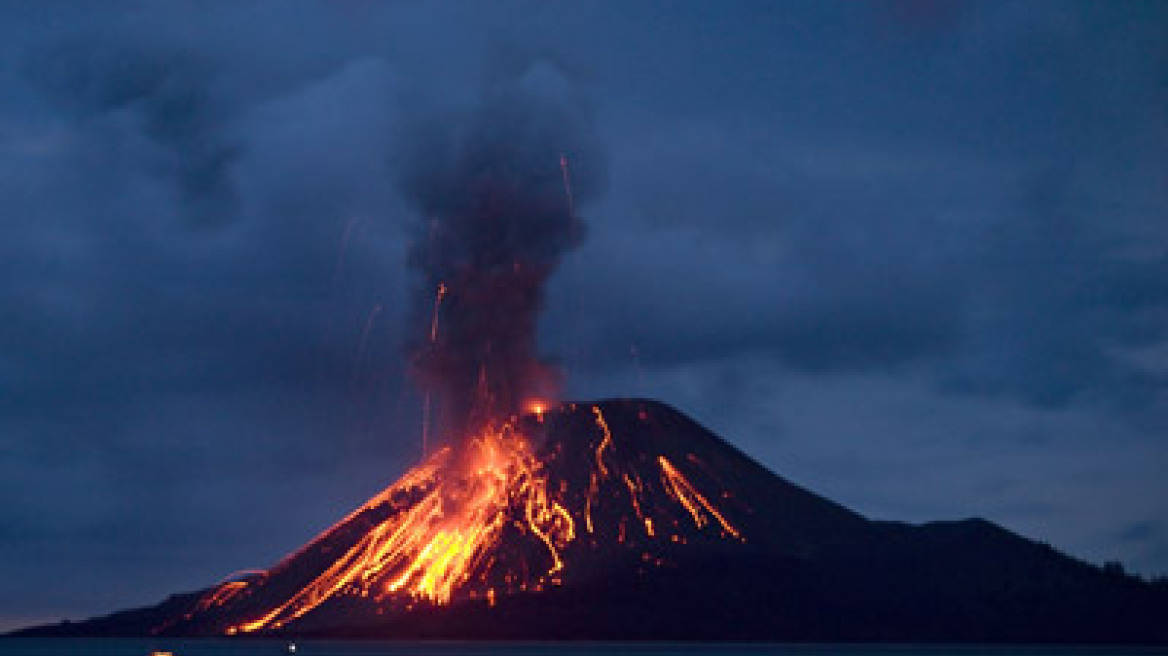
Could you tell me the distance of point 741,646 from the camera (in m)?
195

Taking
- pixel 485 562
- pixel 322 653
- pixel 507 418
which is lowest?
pixel 322 653

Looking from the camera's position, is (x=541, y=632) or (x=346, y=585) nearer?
(x=541, y=632)

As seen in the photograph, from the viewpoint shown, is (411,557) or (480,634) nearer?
(480,634)

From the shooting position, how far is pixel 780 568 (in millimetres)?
197500

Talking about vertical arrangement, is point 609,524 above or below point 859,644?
above

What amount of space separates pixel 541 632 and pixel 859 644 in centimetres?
4292

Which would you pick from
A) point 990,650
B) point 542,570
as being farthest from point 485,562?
point 990,650

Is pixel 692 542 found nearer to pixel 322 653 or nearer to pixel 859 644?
pixel 859 644

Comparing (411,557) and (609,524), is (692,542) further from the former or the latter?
(411,557)

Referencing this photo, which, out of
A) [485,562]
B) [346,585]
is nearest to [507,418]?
[485,562]

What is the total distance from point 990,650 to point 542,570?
59229 mm

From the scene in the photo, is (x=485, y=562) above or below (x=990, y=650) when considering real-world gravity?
above

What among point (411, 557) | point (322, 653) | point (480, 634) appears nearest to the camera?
point (322, 653)

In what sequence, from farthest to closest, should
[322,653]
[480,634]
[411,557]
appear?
[411,557] < [480,634] < [322,653]
